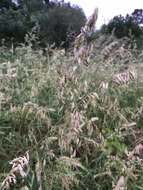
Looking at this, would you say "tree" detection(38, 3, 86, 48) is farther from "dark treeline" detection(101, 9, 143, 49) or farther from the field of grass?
the field of grass

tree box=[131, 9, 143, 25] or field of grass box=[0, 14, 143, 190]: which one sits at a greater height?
tree box=[131, 9, 143, 25]

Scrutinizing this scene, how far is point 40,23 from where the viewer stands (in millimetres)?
8523

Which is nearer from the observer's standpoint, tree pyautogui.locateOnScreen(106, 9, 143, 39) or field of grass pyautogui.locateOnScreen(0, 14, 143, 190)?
field of grass pyautogui.locateOnScreen(0, 14, 143, 190)

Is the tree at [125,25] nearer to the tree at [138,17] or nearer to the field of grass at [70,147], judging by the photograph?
the tree at [138,17]

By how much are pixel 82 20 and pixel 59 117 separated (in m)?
8.05

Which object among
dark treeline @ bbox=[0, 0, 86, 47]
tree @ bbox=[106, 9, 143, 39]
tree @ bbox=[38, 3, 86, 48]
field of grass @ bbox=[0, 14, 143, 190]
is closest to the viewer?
field of grass @ bbox=[0, 14, 143, 190]

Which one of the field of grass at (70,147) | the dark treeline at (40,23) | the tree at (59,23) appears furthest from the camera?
the tree at (59,23)

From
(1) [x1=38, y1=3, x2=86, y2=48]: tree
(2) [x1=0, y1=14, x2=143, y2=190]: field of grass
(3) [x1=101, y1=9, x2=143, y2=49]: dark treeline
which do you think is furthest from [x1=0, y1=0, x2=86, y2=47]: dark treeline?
(2) [x1=0, y1=14, x2=143, y2=190]: field of grass

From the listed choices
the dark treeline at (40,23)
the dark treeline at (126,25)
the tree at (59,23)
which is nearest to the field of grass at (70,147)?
the dark treeline at (40,23)

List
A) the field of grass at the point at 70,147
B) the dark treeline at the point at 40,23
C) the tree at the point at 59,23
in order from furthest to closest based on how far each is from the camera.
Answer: the tree at the point at 59,23 < the dark treeline at the point at 40,23 < the field of grass at the point at 70,147

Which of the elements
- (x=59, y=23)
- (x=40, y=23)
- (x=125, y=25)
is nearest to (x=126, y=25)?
(x=125, y=25)

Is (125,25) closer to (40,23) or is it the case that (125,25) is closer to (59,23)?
(59,23)

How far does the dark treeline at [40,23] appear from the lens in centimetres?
629

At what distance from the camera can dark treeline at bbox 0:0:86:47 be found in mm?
6293
